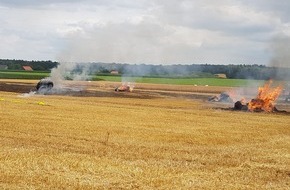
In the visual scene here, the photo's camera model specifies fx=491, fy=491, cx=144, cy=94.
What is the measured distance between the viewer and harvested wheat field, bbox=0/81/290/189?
1748 centimetres

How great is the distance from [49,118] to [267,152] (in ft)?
55.9

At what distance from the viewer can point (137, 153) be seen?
2314 centimetres

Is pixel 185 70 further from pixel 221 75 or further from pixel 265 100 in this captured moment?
pixel 265 100

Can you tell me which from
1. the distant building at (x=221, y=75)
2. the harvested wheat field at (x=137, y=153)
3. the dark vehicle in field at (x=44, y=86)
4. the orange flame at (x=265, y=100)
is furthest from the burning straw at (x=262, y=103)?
the distant building at (x=221, y=75)

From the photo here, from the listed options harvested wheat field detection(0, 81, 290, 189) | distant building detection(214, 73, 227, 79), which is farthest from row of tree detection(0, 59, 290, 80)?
harvested wheat field detection(0, 81, 290, 189)

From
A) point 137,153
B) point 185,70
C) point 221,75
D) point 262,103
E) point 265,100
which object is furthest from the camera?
point 221,75

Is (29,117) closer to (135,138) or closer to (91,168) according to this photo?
(135,138)

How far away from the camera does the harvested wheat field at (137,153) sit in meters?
17.5

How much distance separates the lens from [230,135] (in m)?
31.4

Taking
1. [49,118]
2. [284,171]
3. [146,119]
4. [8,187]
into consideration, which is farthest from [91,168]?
[146,119]

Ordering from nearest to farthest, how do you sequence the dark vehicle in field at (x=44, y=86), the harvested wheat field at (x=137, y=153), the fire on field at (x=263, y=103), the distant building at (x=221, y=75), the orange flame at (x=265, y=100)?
the harvested wheat field at (x=137, y=153), the fire on field at (x=263, y=103), the orange flame at (x=265, y=100), the dark vehicle in field at (x=44, y=86), the distant building at (x=221, y=75)

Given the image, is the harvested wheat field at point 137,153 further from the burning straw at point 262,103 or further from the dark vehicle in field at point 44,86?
the dark vehicle in field at point 44,86

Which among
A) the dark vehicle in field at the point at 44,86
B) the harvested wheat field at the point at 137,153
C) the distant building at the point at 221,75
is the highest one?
the distant building at the point at 221,75

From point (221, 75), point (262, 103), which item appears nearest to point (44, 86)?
point (262, 103)
